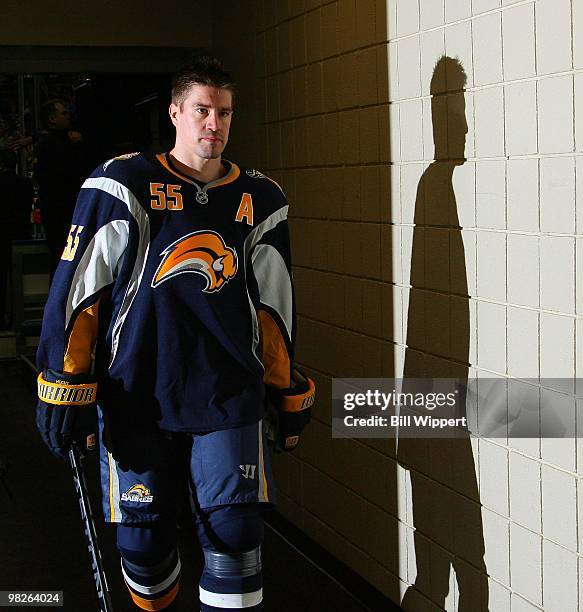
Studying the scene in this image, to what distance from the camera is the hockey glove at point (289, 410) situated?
112 inches

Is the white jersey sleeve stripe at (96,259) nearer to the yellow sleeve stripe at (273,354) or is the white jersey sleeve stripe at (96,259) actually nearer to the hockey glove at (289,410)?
the yellow sleeve stripe at (273,354)

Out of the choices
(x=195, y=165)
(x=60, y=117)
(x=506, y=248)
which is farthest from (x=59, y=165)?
(x=506, y=248)

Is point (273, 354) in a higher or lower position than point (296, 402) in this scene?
higher

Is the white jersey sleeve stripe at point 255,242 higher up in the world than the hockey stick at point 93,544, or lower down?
higher up

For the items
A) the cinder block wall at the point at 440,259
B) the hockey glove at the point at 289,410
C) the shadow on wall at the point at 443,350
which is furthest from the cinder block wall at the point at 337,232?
the hockey glove at the point at 289,410

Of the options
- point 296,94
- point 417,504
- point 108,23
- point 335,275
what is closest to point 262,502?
point 417,504

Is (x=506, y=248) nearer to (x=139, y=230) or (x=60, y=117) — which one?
(x=139, y=230)

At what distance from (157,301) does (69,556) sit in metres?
1.52

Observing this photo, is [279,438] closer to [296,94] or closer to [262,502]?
[262,502]

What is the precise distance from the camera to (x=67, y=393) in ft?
8.46

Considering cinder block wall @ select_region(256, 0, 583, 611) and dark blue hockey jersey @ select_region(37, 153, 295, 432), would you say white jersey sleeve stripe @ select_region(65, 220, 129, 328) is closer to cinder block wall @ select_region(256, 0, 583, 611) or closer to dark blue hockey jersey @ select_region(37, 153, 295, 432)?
dark blue hockey jersey @ select_region(37, 153, 295, 432)

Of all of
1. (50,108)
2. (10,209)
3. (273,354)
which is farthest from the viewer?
(10,209)

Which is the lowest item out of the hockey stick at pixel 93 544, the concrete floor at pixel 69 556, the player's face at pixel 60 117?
the concrete floor at pixel 69 556

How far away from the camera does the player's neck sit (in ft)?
8.78
